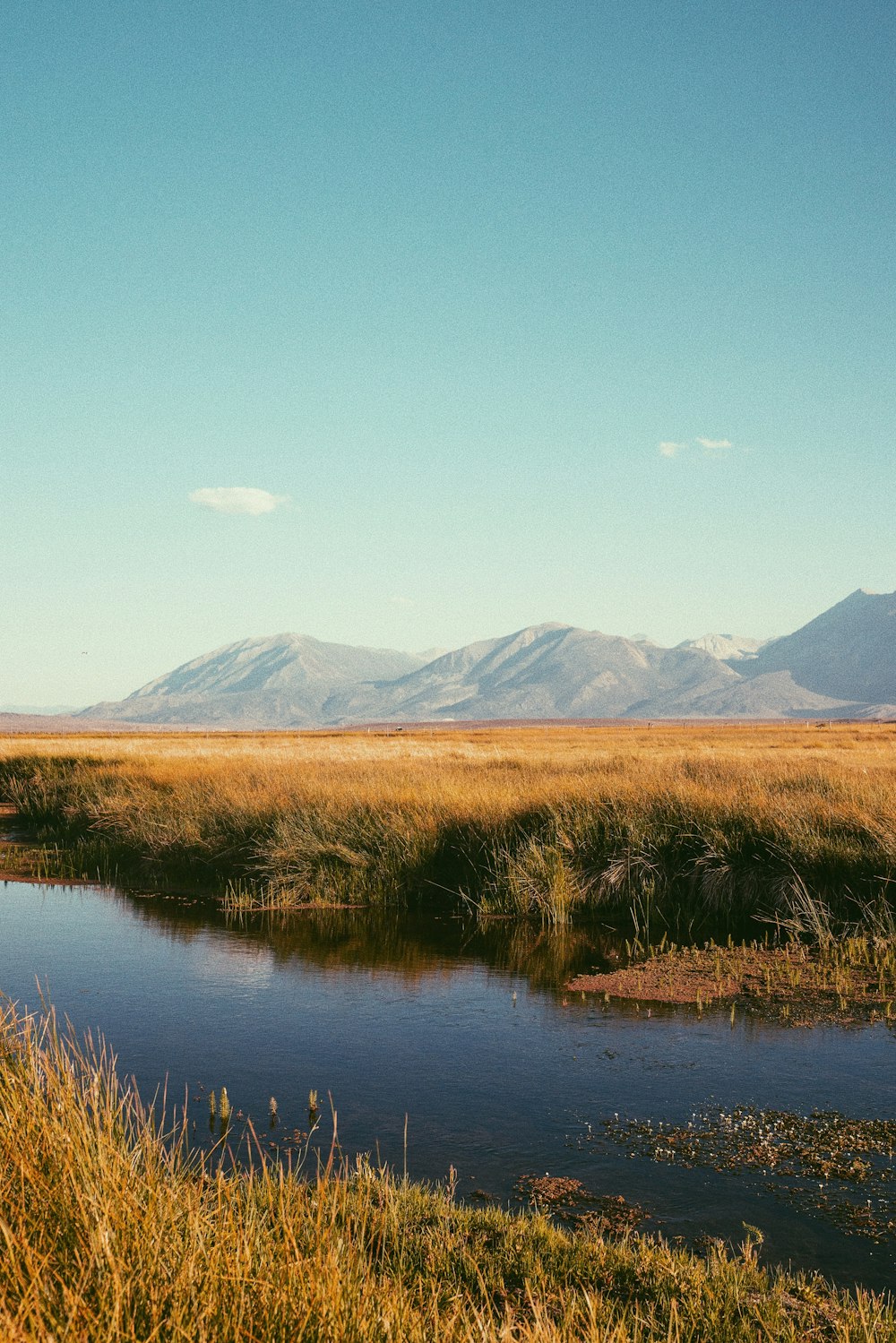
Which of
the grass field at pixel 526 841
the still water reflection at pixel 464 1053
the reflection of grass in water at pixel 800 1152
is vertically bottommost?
the still water reflection at pixel 464 1053

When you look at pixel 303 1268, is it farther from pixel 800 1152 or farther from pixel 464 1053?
pixel 464 1053

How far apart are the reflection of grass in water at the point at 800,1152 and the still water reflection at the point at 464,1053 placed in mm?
174

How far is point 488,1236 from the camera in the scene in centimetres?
641

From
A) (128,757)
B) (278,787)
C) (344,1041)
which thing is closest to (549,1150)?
(344,1041)

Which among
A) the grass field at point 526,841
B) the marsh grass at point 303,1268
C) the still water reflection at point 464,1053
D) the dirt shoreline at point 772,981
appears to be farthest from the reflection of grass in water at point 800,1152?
the grass field at point 526,841

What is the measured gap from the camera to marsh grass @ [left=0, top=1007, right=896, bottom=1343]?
3.65m

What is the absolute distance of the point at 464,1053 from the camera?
10336mm

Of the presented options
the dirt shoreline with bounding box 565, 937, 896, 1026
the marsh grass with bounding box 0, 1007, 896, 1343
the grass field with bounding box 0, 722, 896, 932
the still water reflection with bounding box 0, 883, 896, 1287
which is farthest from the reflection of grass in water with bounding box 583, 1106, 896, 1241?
the grass field with bounding box 0, 722, 896, 932

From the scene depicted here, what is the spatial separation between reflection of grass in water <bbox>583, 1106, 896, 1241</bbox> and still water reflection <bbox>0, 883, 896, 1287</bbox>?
17 centimetres

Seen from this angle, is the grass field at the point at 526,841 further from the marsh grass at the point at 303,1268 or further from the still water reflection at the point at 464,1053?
the marsh grass at the point at 303,1268

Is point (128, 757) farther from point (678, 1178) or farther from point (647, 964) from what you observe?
point (678, 1178)

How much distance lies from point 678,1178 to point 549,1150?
1.02 metres

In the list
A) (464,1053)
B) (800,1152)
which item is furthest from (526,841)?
(800,1152)

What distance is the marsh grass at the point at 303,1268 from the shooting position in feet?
12.0
